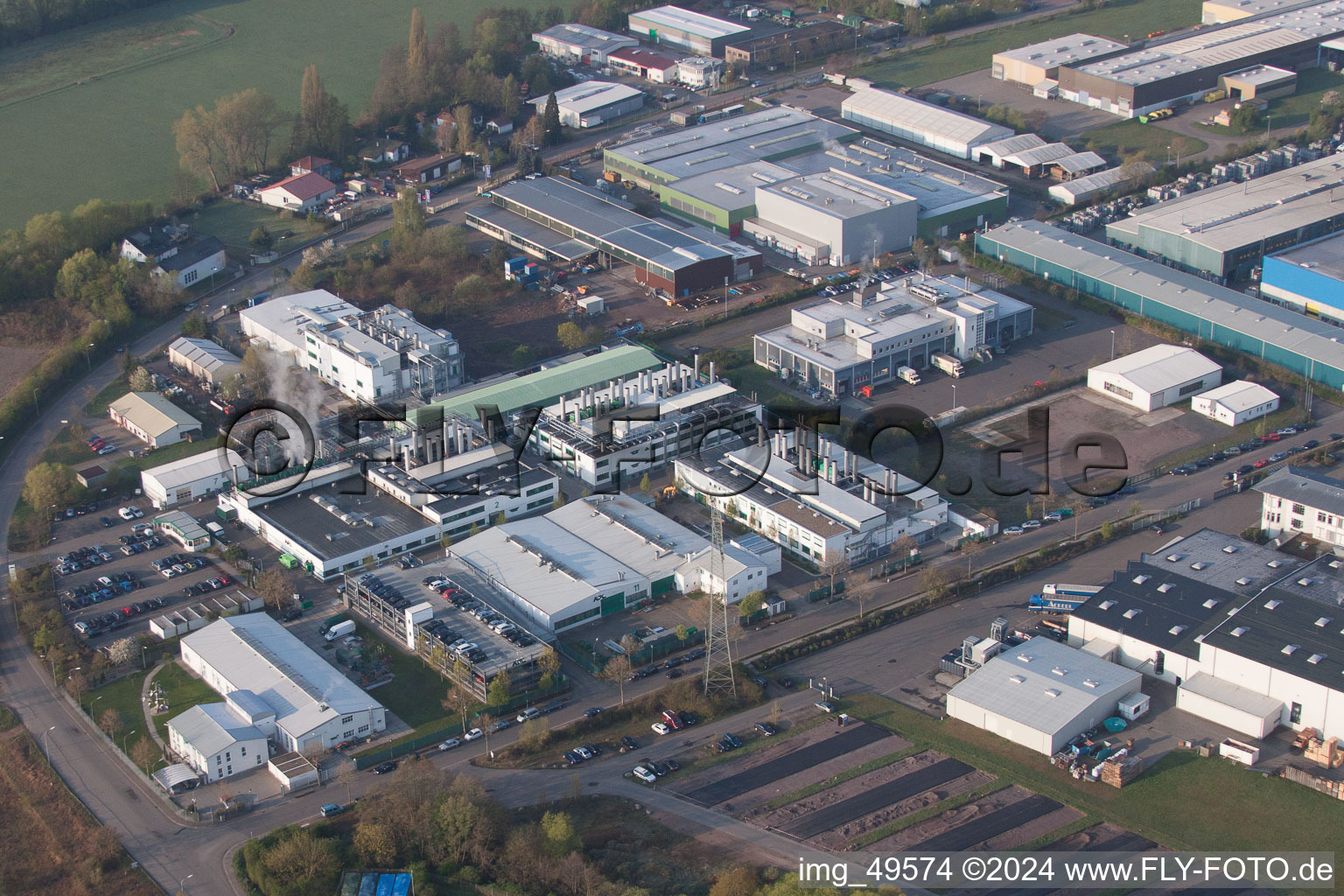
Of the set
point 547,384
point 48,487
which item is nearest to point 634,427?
point 547,384

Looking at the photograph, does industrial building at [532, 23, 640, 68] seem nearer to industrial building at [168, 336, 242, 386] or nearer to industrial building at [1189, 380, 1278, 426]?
industrial building at [168, 336, 242, 386]

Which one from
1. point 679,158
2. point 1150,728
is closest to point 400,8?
point 679,158

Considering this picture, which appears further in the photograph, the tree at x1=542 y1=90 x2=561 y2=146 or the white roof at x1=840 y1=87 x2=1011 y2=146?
the tree at x1=542 y1=90 x2=561 y2=146

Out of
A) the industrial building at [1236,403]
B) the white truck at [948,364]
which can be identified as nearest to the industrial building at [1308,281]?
the industrial building at [1236,403]

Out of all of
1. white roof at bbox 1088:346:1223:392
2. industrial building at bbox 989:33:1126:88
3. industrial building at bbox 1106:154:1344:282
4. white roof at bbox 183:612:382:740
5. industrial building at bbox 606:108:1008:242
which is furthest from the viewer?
industrial building at bbox 989:33:1126:88

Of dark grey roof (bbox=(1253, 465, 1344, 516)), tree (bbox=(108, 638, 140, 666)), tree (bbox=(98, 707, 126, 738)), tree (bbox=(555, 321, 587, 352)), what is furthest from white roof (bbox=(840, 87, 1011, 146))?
tree (bbox=(98, 707, 126, 738))

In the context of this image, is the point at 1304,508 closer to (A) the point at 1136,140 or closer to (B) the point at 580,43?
(A) the point at 1136,140

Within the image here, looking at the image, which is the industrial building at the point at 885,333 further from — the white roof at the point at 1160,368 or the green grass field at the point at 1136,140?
the green grass field at the point at 1136,140
